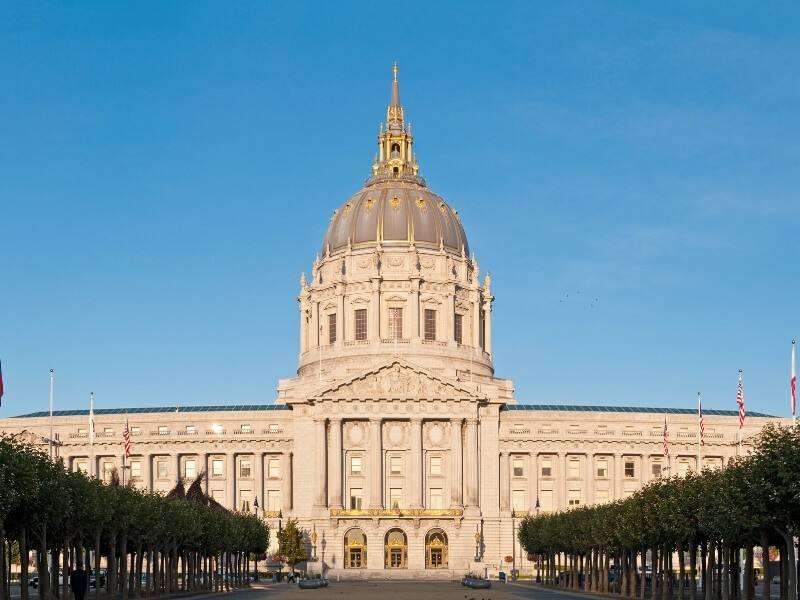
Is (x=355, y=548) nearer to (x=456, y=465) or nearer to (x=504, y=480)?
(x=456, y=465)

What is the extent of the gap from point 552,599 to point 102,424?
106m

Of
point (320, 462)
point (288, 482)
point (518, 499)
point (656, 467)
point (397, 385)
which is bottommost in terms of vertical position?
point (518, 499)

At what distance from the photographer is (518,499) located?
186 metres

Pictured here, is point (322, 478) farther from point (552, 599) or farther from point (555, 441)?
point (552, 599)

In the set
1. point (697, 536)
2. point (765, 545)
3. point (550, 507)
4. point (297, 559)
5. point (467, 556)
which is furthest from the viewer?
point (550, 507)

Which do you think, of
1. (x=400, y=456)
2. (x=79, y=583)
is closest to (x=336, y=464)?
(x=400, y=456)

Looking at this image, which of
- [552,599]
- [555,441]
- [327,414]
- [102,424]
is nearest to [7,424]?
[102,424]

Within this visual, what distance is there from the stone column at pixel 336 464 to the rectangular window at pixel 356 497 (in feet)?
7.81

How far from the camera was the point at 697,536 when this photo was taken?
89.9m

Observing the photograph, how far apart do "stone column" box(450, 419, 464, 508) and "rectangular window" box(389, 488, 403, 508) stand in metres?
6.31

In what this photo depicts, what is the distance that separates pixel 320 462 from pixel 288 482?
855 centimetres

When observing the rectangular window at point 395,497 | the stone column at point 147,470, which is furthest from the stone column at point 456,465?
the stone column at point 147,470

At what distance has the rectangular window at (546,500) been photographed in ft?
607

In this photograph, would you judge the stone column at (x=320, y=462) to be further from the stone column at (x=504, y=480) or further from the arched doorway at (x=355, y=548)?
the stone column at (x=504, y=480)
